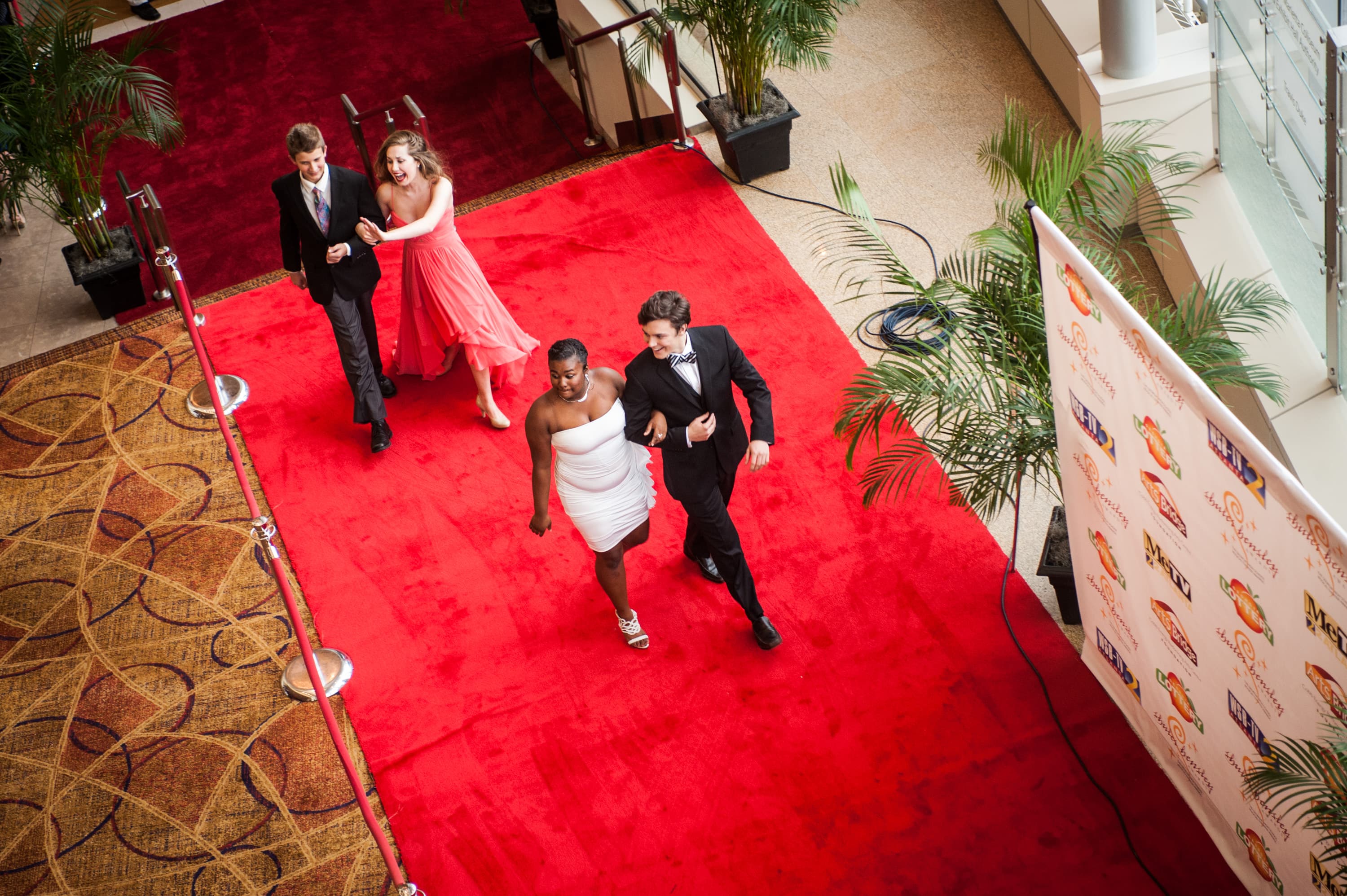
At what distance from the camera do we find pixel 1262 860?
3.72 m

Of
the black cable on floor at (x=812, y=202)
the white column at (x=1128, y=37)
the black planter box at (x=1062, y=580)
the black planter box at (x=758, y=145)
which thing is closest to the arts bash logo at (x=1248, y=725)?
the black planter box at (x=1062, y=580)

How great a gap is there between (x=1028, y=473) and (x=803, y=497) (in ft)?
3.23

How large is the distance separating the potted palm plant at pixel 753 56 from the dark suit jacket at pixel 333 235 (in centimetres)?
221

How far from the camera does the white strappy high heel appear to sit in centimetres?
503

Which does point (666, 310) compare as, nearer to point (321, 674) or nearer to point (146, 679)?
point (321, 674)

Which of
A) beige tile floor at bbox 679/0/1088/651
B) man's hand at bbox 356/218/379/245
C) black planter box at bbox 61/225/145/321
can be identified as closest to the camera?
man's hand at bbox 356/218/379/245

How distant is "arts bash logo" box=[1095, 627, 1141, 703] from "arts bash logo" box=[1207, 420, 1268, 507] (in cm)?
159

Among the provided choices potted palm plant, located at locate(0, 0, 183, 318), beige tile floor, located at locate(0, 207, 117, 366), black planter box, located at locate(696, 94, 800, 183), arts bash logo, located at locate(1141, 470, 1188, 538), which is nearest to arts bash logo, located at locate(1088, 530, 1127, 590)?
arts bash logo, located at locate(1141, 470, 1188, 538)

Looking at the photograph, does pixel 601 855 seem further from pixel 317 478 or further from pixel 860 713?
pixel 317 478

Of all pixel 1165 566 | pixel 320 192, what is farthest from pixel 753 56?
pixel 1165 566

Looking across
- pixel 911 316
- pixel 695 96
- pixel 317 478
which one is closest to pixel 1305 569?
pixel 911 316

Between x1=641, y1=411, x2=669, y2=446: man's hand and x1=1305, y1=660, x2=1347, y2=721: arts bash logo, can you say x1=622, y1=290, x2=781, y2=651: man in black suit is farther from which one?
x1=1305, y1=660, x2=1347, y2=721: arts bash logo

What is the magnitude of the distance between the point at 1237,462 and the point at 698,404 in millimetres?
1954

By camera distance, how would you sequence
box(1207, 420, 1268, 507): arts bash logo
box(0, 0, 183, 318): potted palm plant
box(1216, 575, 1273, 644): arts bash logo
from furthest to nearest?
box(0, 0, 183, 318): potted palm plant → box(1216, 575, 1273, 644): arts bash logo → box(1207, 420, 1268, 507): arts bash logo
